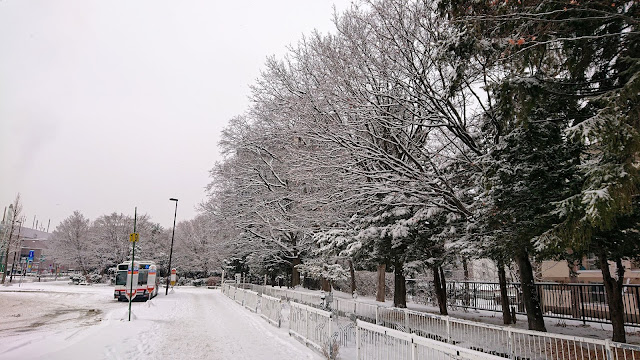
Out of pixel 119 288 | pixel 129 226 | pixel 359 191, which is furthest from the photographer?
pixel 129 226

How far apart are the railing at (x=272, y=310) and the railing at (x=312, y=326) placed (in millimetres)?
1996

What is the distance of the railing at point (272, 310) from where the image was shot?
526 inches

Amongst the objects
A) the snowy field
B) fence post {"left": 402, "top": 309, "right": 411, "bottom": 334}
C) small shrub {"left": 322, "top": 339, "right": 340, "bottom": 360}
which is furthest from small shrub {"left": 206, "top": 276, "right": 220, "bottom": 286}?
small shrub {"left": 322, "top": 339, "right": 340, "bottom": 360}

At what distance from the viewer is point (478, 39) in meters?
7.97

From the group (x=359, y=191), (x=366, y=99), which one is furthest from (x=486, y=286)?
(x=366, y=99)

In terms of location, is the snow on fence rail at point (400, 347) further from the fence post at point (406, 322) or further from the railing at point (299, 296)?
the railing at point (299, 296)

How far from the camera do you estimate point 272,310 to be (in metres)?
14.4

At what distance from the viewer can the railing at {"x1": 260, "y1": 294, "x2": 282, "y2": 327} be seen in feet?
43.8

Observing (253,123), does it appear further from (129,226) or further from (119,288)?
(129,226)

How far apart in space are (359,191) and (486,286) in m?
11.8

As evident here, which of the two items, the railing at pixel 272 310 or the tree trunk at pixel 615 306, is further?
the railing at pixel 272 310

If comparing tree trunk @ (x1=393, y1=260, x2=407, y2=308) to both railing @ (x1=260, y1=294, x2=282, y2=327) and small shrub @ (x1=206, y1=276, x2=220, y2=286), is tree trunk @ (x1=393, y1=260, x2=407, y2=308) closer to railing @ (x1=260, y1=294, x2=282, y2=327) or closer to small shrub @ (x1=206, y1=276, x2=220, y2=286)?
railing @ (x1=260, y1=294, x2=282, y2=327)

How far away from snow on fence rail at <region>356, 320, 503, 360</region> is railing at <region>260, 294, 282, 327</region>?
6813mm

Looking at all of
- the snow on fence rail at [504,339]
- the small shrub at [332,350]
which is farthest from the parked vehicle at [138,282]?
the snow on fence rail at [504,339]
